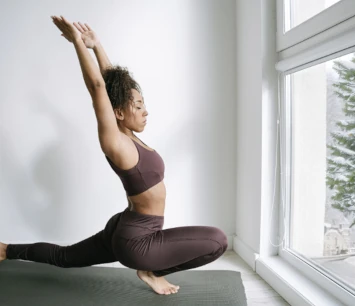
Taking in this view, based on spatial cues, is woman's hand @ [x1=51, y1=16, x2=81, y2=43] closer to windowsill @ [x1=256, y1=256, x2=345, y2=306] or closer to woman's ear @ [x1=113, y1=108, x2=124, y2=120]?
woman's ear @ [x1=113, y1=108, x2=124, y2=120]

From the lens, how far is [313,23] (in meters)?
1.65

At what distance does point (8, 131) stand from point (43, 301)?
1.23m

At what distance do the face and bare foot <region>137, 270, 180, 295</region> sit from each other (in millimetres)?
671

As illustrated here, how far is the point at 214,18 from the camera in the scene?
2494 mm

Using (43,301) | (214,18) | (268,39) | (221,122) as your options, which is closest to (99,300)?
(43,301)

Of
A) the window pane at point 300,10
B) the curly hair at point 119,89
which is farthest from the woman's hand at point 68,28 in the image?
the window pane at point 300,10

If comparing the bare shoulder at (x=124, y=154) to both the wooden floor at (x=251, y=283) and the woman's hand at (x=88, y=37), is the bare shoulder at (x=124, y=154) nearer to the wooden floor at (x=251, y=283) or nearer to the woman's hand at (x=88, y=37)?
the woman's hand at (x=88, y=37)

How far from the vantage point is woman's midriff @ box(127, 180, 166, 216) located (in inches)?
62.6

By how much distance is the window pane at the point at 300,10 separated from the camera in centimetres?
172

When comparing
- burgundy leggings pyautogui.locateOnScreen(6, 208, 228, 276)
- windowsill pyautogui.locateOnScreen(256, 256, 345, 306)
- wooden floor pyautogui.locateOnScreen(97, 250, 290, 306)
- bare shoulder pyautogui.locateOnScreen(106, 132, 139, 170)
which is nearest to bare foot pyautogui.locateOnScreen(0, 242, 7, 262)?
burgundy leggings pyautogui.locateOnScreen(6, 208, 228, 276)

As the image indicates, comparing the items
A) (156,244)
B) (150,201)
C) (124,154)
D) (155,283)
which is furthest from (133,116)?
(155,283)

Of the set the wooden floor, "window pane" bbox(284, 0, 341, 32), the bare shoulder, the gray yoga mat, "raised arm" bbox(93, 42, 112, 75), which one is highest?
"window pane" bbox(284, 0, 341, 32)

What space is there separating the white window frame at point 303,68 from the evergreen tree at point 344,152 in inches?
3.9

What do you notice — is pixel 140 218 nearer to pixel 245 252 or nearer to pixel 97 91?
pixel 97 91
